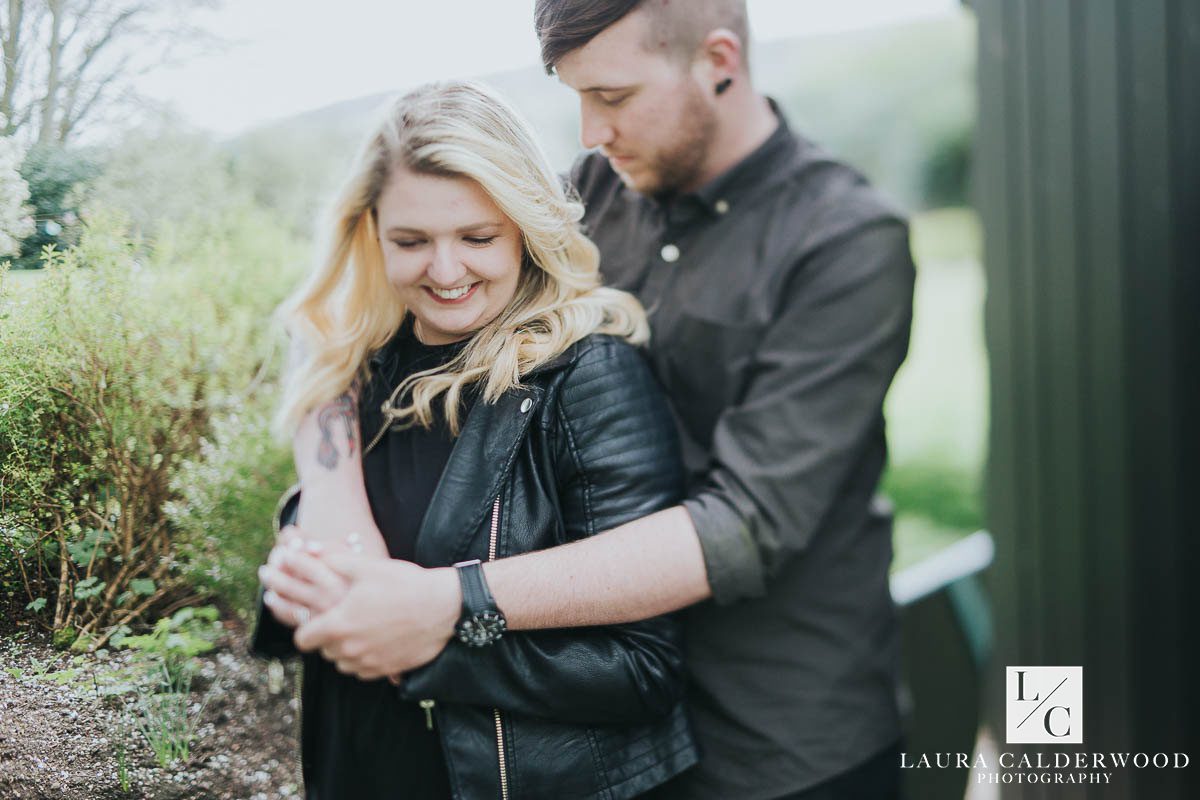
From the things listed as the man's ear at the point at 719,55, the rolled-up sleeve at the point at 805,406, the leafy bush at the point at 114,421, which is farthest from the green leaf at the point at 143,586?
the man's ear at the point at 719,55

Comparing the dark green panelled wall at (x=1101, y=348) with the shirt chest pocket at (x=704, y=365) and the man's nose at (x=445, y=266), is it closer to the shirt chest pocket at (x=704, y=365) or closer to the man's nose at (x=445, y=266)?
the shirt chest pocket at (x=704, y=365)

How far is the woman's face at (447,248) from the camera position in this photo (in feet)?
5.07

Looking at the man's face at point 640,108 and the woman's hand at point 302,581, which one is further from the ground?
the man's face at point 640,108

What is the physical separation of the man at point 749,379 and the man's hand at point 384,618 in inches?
8.7

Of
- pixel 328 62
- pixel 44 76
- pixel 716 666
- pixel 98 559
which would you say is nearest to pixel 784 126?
pixel 328 62

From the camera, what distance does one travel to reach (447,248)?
5.08ft

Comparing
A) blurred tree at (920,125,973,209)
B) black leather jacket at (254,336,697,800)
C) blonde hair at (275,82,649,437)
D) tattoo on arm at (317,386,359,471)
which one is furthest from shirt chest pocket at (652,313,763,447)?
blurred tree at (920,125,973,209)

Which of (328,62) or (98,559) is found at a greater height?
(328,62)

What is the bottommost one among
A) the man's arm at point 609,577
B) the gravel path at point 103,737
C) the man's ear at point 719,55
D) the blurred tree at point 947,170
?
the gravel path at point 103,737

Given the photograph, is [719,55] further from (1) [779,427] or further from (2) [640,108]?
(1) [779,427]

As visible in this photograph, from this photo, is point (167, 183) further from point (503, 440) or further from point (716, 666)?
point (716, 666)

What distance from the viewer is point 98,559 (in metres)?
1.58

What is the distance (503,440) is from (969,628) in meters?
2.04

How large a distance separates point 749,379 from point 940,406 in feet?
17.1
